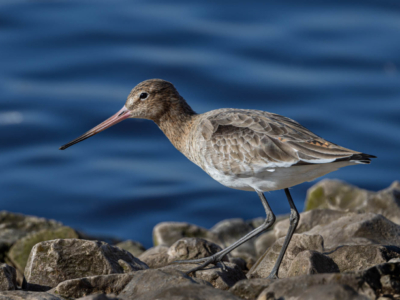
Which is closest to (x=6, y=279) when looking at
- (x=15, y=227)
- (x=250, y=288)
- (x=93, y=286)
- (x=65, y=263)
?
(x=65, y=263)

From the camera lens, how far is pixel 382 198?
1068cm

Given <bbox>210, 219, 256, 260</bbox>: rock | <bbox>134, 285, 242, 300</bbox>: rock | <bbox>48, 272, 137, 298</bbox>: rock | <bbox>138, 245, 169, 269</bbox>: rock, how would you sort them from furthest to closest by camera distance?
<bbox>210, 219, 256, 260</bbox>: rock < <bbox>138, 245, 169, 269</bbox>: rock < <bbox>48, 272, 137, 298</bbox>: rock < <bbox>134, 285, 242, 300</bbox>: rock

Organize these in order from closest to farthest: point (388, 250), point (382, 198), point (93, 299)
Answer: point (93, 299)
point (388, 250)
point (382, 198)

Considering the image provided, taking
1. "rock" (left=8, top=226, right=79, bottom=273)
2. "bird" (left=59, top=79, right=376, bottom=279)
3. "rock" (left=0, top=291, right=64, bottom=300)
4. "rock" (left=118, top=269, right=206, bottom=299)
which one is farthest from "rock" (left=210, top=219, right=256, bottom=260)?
"rock" (left=0, top=291, right=64, bottom=300)

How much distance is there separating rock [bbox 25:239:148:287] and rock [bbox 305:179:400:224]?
215 inches

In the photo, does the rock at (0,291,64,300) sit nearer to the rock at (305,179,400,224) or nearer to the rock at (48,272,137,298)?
the rock at (48,272,137,298)

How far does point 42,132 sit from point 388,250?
1363 cm

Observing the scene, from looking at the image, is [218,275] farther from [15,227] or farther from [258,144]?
[15,227]

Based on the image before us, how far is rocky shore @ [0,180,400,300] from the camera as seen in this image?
205 inches

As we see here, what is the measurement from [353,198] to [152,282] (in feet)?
23.2

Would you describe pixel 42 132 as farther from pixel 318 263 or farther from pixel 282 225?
pixel 318 263

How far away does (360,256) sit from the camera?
6.86m

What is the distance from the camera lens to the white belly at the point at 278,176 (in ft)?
24.0

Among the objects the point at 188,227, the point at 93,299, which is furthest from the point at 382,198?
the point at 93,299
